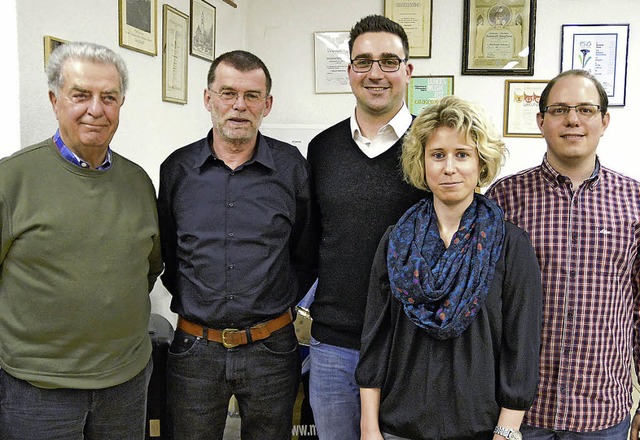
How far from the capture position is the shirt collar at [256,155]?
6.25ft

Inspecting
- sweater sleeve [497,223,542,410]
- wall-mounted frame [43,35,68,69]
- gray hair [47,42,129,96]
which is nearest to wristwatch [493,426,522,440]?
sweater sleeve [497,223,542,410]

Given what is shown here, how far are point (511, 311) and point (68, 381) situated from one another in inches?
44.4

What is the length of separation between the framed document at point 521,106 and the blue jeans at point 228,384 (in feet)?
7.45

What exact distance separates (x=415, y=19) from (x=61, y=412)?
2909 millimetres

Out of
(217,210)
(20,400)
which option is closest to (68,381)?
(20,400)

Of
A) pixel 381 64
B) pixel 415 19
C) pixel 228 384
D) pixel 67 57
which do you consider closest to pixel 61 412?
pixel 228 384

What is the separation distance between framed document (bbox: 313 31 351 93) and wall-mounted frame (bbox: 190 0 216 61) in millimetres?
695

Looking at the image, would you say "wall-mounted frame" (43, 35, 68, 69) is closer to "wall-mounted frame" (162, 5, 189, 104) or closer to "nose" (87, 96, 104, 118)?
"nose" (87, 96, 104, 118)

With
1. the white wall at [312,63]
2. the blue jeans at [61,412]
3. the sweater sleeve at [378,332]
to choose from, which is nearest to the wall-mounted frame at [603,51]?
the white wall at [312,63]

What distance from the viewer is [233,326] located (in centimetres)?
183

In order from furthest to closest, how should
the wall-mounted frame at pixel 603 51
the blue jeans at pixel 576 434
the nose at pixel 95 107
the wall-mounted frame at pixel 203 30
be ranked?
1. the wall-mounted frame at pixel 603 51
2. the wall-mounted frame at pixel 203 30
3. the blue jeans at pixel 576 434
4. the nose at pixel 95 107

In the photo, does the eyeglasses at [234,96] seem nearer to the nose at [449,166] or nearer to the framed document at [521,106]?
the nose at [449,166]

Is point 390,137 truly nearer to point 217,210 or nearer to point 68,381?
point 217,210

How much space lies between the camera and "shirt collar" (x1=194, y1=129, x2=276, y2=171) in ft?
6.25
